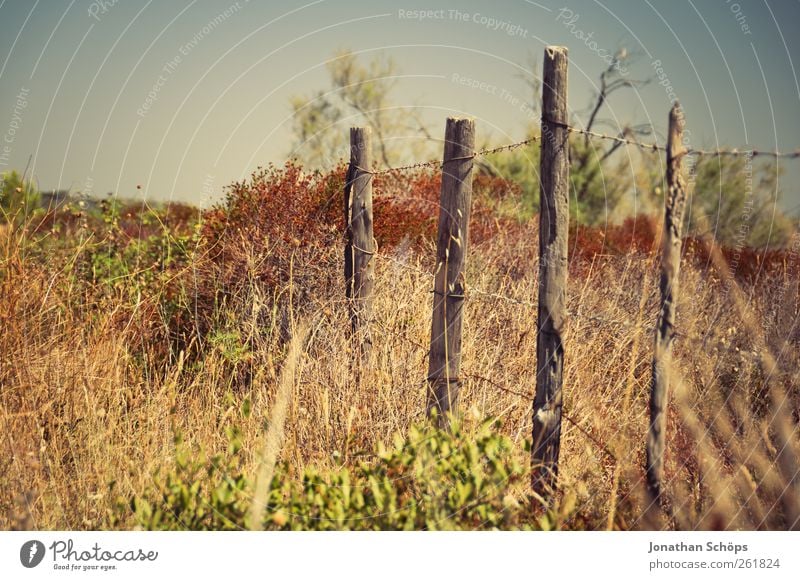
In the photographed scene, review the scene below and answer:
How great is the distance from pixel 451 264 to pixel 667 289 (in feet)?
4.21

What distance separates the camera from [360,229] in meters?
5.31

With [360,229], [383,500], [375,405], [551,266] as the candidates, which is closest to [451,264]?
[551,266]

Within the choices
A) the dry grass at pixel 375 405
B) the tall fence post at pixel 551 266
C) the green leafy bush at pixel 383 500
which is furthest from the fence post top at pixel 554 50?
the green leafy bush at pixel 383 500

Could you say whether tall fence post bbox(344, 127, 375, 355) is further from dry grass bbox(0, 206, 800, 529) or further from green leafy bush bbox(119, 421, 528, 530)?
green leafy bush bbox(119, 421, 528, 530)

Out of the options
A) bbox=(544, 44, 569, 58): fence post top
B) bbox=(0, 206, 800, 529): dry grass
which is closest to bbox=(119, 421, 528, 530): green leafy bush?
bbox=(0, 206, 800, 529): dry grass

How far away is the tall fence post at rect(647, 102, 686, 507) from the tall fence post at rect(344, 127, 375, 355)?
88.7 inches

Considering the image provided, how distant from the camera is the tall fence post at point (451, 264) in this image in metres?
4.21

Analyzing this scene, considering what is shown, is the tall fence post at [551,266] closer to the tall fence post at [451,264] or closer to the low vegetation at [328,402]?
the low vegetation at [328,402]

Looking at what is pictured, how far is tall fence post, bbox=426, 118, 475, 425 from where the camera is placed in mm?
4211

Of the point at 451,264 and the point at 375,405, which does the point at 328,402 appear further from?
the point at 451,264

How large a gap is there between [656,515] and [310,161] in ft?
15.0

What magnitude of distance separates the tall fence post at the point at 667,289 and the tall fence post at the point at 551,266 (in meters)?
0.47

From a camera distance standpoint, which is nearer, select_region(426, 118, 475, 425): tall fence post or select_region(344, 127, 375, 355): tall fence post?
select_region(426, 118, 475, 425): tall fence post
